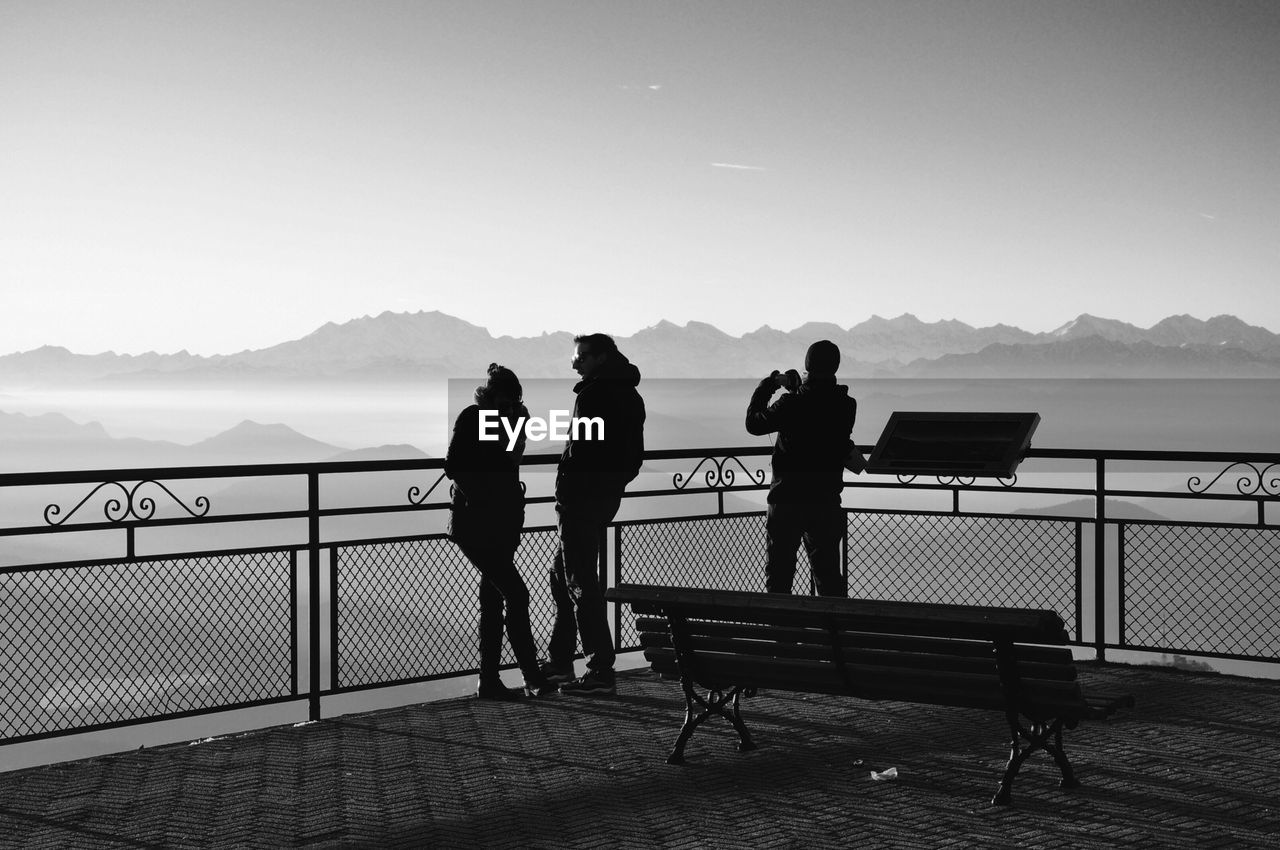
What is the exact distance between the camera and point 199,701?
6.86 meters

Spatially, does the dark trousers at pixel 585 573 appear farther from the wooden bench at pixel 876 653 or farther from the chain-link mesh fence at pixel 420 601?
the wooden bench at pixel 876 653

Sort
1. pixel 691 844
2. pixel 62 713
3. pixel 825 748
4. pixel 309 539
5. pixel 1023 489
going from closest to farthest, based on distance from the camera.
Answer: pixel 691 844, pixel 825 748, pixel 62 713, pixel 309 539, pixel 1023 489

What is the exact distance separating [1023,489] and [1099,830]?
4183mm

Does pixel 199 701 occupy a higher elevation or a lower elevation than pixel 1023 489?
lower

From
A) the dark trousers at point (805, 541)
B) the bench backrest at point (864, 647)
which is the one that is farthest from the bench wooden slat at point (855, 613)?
the dark trousers at point (805, 541)

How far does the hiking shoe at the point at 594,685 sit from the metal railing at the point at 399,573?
2.19 feet

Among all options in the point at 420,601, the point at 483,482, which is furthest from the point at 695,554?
the point at 483,482

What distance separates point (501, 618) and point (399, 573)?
44.2 inches

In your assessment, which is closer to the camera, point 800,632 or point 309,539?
point 800,632

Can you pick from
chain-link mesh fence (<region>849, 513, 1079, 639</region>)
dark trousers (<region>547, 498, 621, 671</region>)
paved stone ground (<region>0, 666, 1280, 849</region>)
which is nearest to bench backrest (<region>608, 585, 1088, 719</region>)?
paved stone ground (<region>0, 666, 1280, 849</region>)

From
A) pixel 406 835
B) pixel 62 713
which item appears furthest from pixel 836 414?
pixel 62 713

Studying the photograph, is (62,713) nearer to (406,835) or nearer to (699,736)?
(406,835)

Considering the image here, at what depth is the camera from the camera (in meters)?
7.59

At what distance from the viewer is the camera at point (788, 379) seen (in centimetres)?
759
